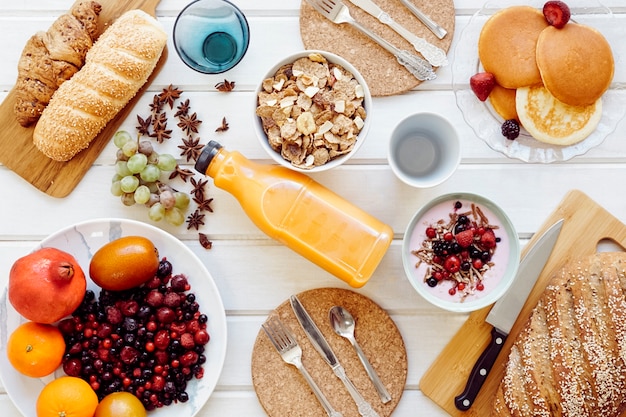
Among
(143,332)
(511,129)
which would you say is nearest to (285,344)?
(143,332)

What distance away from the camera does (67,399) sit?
1.32 meters

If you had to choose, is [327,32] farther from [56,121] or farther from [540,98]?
[56,121]

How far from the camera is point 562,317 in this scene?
1.36 m

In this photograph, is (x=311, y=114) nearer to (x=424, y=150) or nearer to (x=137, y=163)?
(x=424, y=150)

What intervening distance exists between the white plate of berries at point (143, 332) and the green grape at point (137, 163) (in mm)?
120

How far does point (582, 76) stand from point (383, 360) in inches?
29.6

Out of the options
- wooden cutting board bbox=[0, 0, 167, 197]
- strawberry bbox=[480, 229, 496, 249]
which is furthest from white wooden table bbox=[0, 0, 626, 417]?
strawberry bbox=[480, 229, 496, 249]

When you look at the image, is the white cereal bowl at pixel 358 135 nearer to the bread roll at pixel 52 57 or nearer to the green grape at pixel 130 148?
the green grape at pixel 130 148

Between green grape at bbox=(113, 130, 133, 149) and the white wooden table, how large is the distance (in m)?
0.06

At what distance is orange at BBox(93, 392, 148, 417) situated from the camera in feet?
4.43

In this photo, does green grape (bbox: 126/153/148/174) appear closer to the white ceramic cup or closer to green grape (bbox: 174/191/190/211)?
green grape (bbox: 174/191/190/211)

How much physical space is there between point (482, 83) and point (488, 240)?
34 centimetres

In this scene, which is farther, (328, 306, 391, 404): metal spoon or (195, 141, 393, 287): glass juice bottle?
(328, 306, 391, 404): metal spoon

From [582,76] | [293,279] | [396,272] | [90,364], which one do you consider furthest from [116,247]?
[582,76]
